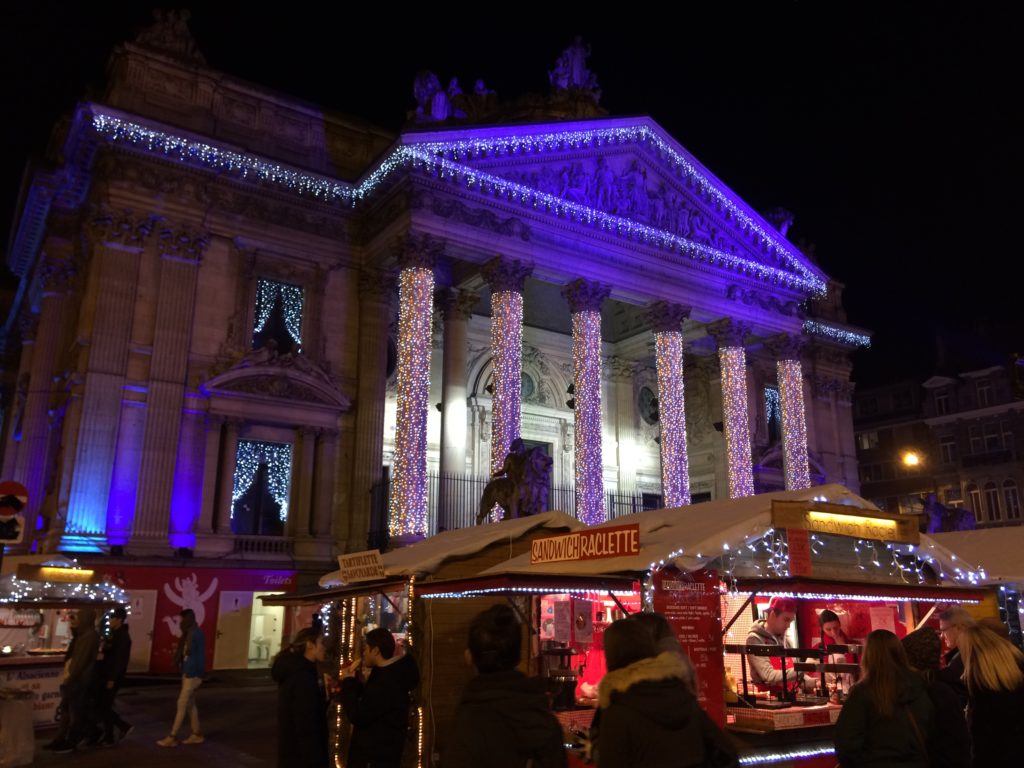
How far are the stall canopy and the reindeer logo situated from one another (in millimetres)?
13633

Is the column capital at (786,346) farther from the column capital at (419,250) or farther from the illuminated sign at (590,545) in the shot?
the illuminated sign at (590,545)

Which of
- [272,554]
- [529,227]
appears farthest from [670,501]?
[272,554]

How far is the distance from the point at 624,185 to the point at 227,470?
54.8 feet

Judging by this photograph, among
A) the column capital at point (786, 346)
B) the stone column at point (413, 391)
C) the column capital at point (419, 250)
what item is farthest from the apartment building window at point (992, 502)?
the column capital at point (419, 250)

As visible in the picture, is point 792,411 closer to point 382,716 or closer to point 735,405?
point 735,405

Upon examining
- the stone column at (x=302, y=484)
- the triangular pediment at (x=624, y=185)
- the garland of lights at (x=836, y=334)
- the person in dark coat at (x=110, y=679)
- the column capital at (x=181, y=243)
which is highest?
the triangular pediment at (x=624, y=185)

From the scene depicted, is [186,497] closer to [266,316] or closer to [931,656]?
[266,316]

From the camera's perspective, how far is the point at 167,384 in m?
22.9

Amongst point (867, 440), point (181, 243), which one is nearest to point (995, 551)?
point (181, 243)

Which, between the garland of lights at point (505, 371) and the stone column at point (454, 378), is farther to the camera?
the stone column at point (454, 378)

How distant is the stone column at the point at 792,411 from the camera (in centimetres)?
3206

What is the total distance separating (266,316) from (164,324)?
10.4 ft

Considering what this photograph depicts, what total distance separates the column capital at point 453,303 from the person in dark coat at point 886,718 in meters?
24.5

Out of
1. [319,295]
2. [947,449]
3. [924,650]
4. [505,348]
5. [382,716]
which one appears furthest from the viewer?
[947,449]
